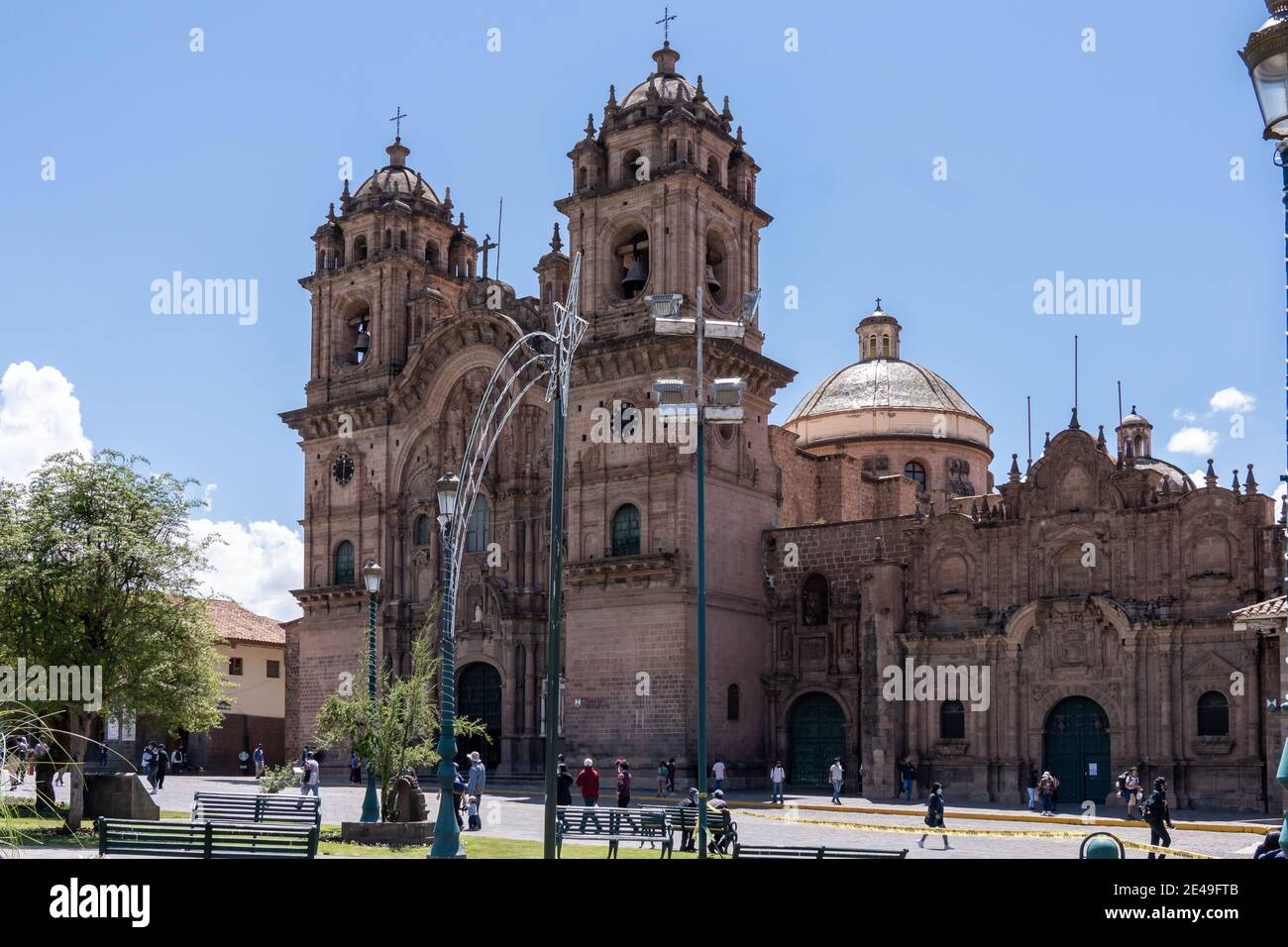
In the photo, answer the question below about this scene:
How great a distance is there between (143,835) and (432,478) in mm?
33817

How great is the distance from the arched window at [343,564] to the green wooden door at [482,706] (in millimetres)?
6487

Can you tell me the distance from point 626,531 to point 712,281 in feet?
29.9

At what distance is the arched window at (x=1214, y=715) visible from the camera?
39844 millimetres

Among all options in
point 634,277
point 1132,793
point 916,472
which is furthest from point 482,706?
point 1132,793

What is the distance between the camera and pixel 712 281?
165ft

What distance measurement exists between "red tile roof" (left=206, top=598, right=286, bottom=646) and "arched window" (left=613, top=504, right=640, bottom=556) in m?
27.6

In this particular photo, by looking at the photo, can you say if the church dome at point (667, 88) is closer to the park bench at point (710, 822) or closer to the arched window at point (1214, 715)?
the arched window at point (1214, 715)

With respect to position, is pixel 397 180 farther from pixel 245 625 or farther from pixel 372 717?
pixel 372 717

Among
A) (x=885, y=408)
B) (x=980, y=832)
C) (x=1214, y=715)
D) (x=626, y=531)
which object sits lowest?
(x=980, y=832)

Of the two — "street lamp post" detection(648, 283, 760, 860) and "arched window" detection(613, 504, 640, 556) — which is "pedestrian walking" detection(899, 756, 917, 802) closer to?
"arched window" detection(613, 504, 640, 556)

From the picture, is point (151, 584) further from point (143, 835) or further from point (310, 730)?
point (310, 730)

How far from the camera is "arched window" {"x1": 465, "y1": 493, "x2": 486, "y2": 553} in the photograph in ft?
173
